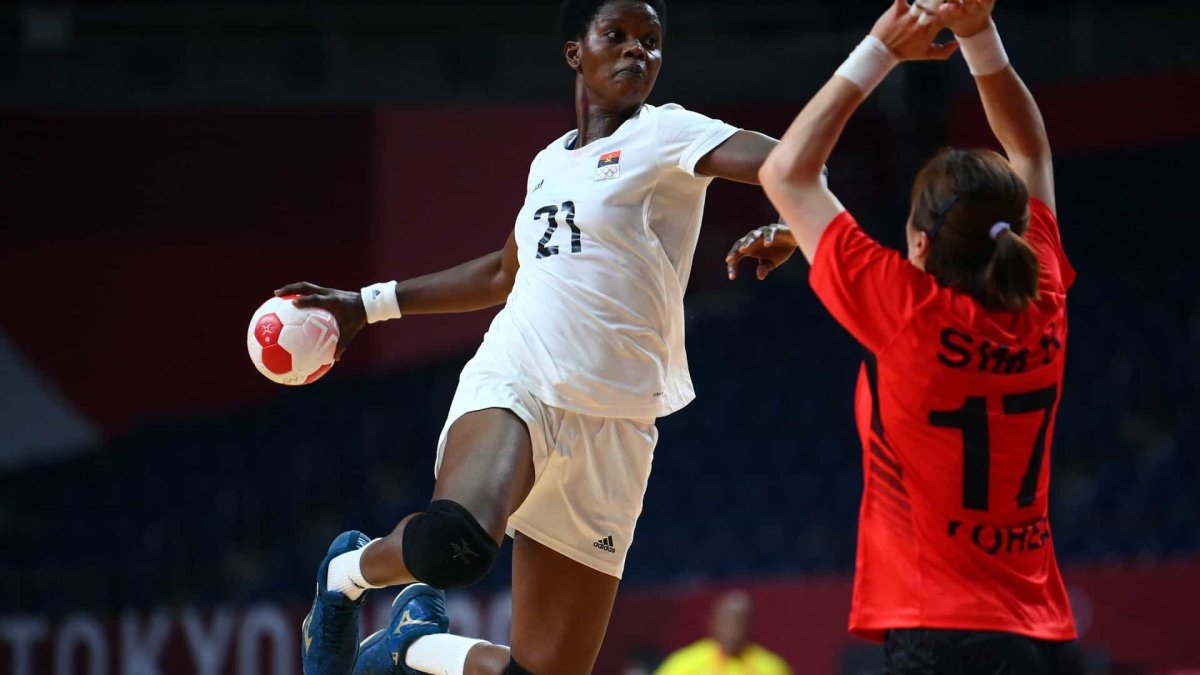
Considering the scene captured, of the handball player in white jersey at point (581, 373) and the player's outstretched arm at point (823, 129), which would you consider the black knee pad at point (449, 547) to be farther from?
the player's outstretched arm at point (823, 129)

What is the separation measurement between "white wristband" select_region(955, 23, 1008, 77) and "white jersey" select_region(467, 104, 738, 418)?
96 cm

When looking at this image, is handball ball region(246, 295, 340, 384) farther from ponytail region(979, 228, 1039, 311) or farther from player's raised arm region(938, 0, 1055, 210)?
ponytail region(979, 228, 1039, 311)

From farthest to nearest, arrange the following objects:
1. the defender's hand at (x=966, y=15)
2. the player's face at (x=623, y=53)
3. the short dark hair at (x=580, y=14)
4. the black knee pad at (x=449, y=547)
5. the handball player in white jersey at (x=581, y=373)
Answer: the short dark hair at (x=580, y=14) < the player's face at (x=623, y=53) < the handball player in white jersey at (x=581, y=373) < the black knee pad at (x=449, y=547) < the defender's hand at (x=966, y=15)

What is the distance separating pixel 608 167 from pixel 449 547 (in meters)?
1.19

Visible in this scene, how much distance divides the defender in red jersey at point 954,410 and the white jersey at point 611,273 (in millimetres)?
1249

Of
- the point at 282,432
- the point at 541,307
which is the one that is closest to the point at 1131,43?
the point at 282,432

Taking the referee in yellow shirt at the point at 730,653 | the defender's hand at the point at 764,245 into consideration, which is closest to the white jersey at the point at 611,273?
the defender's hand at the point at 764,245

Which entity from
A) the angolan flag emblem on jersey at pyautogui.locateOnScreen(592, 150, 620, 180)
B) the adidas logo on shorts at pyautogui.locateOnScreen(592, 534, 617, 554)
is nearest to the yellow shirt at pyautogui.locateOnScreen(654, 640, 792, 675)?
the adidas logo on shorts at pyautogui.locateOnScreen(592, 534, 617, 554)

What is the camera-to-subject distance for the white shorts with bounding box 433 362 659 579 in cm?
426

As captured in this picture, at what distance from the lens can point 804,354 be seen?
49.1 feet

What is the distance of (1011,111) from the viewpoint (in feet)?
11.2

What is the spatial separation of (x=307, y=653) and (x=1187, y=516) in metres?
9.10

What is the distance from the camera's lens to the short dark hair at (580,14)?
14.8ft

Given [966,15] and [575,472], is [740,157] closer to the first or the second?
[966,15]
